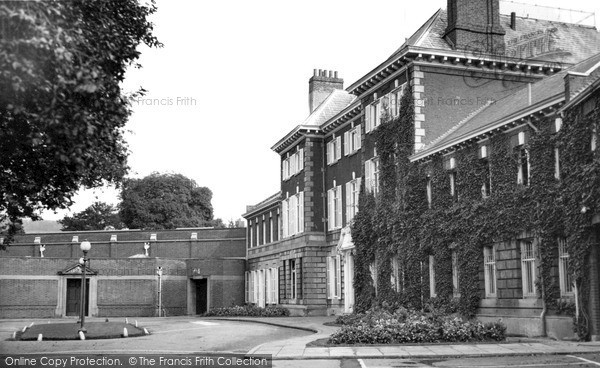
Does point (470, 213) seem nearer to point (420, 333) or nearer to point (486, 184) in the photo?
point (486, 184)

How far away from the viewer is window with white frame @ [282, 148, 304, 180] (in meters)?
47.7

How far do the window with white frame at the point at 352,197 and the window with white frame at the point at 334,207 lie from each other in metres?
1.46

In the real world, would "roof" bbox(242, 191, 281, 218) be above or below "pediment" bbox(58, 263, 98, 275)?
above

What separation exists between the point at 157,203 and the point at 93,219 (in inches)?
442

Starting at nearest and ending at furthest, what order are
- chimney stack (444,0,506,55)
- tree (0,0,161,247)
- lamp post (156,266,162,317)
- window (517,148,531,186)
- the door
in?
1. tree (0,0,161,247)
2. window (517,148,531,186)
3. chimney stack (444,0,506,55)
4. lamp post (156,266,162,317)
5. the door

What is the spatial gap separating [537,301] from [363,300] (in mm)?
13611

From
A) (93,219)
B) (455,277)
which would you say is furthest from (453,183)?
(93,219)

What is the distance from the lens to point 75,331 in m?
29.3

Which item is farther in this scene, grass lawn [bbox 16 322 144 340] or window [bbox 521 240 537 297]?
grass lawn [bbox 16 322 144 340]

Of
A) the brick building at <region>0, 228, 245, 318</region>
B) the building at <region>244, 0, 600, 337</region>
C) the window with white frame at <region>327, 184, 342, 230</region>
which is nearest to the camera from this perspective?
the building at <region>244, 0, 600, 337</region>

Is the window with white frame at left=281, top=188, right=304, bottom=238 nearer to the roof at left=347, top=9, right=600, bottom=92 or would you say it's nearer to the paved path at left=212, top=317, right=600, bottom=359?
the roof at left=347, top=9, right=600, bottom=92

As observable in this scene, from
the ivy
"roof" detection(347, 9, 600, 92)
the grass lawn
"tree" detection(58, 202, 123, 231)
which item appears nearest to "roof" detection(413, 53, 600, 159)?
the ivy

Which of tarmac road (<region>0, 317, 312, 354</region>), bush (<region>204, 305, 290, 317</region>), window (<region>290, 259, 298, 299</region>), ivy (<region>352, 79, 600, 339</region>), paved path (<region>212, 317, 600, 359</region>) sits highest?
ivy (<region>352, 79, 600, 339</region>)

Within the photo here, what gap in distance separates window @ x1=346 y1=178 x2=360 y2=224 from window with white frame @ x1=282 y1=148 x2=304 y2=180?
21.9 feet
